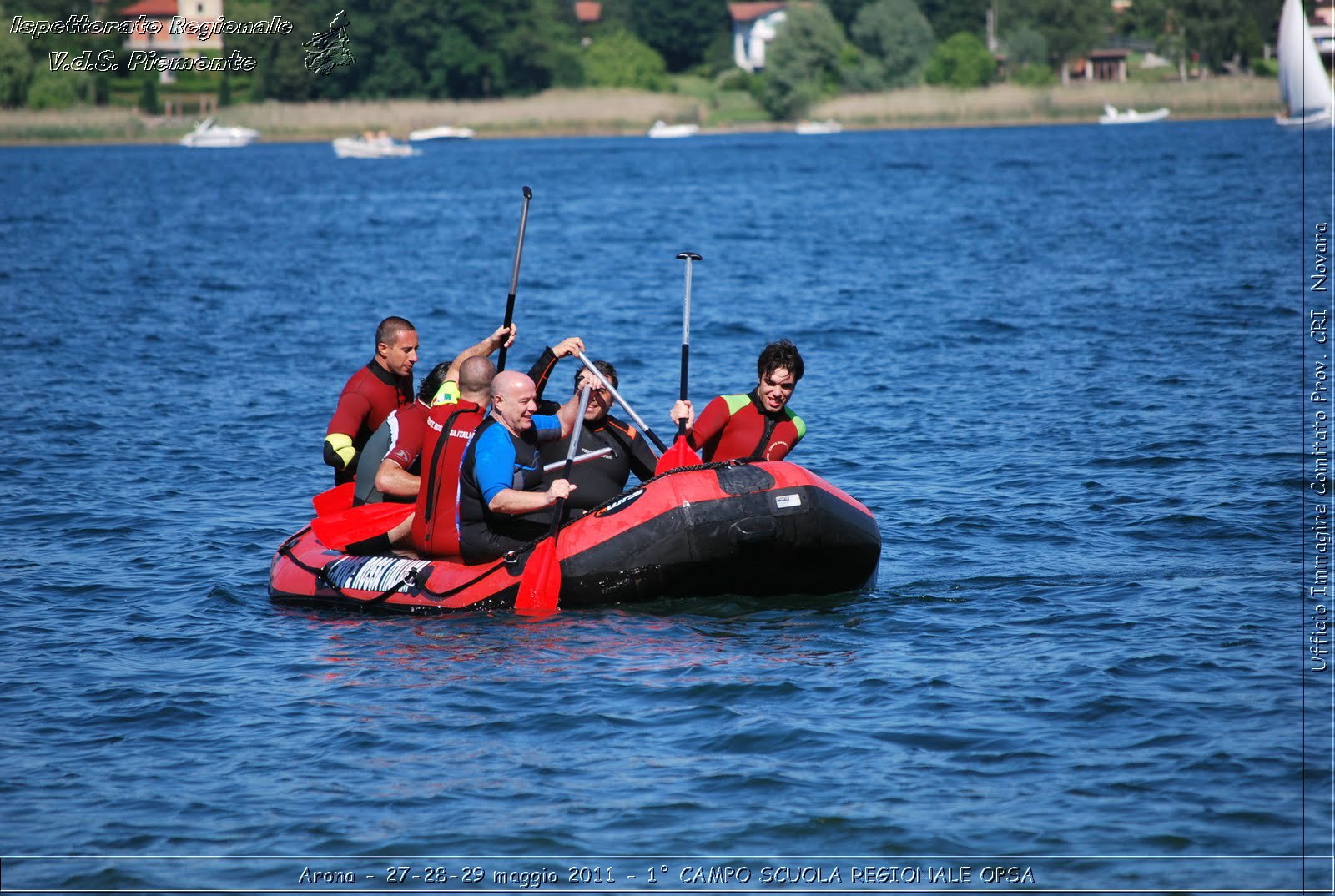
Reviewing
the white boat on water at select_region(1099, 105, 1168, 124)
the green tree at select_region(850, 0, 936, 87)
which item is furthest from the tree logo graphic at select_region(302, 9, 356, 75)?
the white boat on water at select_region(1099, 105, 1168, 124)

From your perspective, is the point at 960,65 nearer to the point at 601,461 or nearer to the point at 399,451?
the point at 601,461

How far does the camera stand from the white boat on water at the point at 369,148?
240ft

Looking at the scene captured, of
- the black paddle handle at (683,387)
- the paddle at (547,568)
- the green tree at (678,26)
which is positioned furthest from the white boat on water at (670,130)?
the paddle at (547,568)

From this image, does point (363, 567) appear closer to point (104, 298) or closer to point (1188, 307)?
point (1188, 307)

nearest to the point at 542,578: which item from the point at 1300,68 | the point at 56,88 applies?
the point at 1300,68

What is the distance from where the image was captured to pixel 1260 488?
11.2 meters

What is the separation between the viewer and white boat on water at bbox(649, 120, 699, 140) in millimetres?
84750

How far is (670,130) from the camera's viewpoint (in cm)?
8481

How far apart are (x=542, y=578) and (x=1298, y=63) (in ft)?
141

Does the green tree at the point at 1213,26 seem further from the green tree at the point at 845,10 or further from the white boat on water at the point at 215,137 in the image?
the white boat on water at the point at 215,137

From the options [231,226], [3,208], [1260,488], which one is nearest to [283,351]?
[1260,488]

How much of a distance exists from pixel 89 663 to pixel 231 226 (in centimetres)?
3339

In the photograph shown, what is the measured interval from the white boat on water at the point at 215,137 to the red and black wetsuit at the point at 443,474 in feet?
250

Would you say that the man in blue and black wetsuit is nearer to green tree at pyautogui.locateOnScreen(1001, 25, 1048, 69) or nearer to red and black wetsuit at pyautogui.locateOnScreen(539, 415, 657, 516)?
red and black wetsuit at pyautogui.locateOnScreen(539, 415, 657, 516)
